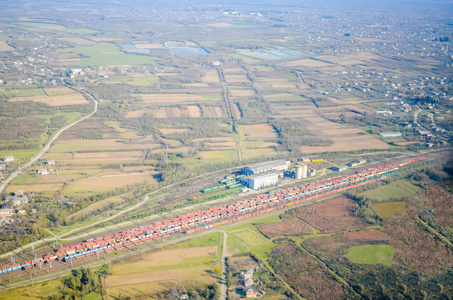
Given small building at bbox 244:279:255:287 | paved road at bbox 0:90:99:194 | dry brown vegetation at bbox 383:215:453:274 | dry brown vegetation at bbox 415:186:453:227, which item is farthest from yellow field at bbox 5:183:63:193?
dry brown vegetation at bbox 415:186:453:227

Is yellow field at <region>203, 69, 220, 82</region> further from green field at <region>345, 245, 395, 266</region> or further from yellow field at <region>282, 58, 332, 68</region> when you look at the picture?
green field at <region>345, 245, 395, 266</region>

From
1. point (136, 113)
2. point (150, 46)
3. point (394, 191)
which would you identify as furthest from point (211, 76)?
point (394, 191)

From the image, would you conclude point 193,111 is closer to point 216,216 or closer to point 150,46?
point 216,216

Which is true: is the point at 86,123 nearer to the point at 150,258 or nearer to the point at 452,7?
the point at 150,258

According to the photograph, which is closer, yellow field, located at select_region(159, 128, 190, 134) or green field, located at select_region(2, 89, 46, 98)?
yellow field, located at select_region(159, 128, 190, 134)

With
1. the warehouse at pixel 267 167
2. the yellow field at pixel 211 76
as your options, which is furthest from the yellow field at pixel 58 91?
the warehouse at pixel 267 167

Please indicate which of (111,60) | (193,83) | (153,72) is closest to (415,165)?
(193,83)
